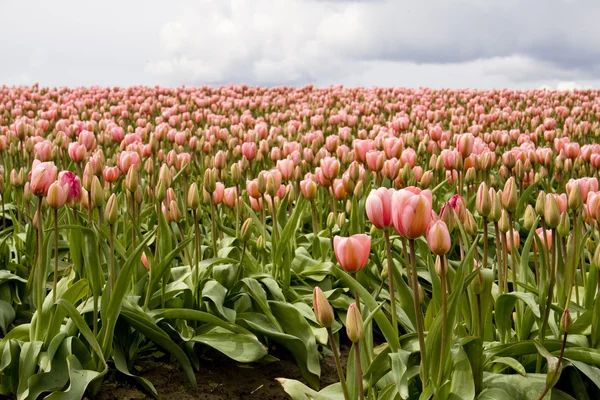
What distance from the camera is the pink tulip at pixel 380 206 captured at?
221cm

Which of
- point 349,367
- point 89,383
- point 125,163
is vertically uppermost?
point 125,163

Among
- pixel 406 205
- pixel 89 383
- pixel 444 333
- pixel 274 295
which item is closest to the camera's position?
pixel 406 205

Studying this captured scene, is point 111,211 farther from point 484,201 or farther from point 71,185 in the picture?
point 484,201

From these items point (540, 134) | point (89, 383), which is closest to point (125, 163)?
point (89, 383)

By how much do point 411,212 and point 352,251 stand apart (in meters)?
0.36

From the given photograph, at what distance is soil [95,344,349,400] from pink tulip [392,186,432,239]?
1508 mm

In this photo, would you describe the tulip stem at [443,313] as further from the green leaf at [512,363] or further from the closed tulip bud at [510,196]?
the closed tulip bud at [510,196]

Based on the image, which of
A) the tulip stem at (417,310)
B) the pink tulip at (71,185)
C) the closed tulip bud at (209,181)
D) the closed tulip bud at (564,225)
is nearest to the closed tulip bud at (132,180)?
the pink tulip at (71,185)

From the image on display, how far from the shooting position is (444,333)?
225cm

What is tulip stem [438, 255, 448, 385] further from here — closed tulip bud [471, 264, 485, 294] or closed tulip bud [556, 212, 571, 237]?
closed tulip bud [556, 212, 571, 237]

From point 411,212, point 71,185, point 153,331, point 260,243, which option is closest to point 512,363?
point 411,212

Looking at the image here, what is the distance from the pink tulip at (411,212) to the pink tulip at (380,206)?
0.15 meters

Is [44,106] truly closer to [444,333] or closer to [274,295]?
[274,295]

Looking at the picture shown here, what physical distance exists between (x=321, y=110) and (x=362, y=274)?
341 inches
